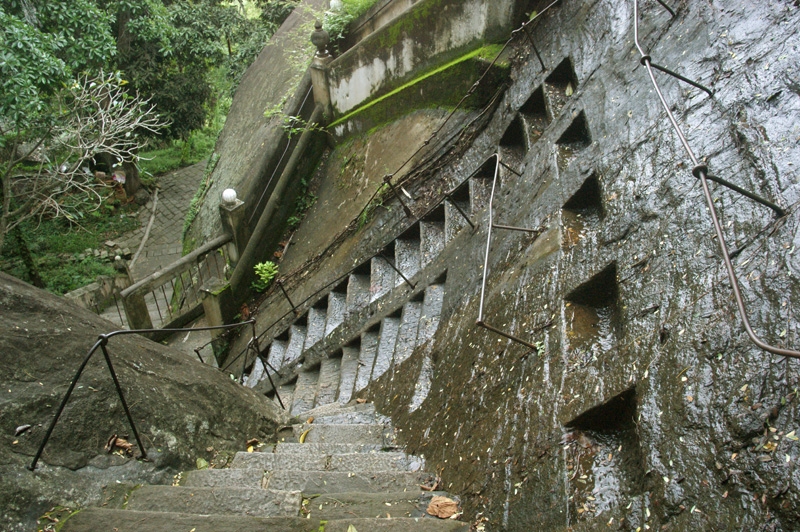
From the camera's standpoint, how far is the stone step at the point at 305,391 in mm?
5840

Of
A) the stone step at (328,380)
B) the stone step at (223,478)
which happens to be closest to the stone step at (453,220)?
the stone step at (328,380)

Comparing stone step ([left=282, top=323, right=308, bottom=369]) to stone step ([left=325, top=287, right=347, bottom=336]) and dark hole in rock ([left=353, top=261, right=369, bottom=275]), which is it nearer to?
stone step ([left=325, top=287, right=347, bottom=336])

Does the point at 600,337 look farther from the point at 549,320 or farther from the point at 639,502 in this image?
the point at 639,502

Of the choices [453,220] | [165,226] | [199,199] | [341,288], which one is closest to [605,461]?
[453,220]

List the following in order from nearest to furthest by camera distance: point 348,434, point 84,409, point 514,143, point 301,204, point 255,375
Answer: point 84,409
point 348,434
point 514,143
point 255,375
point 301,204

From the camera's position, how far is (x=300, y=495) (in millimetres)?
2832

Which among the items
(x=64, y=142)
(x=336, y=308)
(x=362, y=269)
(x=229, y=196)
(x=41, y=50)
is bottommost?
(x=336, y=308)

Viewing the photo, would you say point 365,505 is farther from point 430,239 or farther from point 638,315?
point 430,239

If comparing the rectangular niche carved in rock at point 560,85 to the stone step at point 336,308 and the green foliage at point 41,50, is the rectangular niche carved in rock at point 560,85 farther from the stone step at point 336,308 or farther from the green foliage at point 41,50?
the green foliage at point 41,50

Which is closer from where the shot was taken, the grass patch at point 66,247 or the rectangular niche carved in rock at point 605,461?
the rectangular niche carved in rock at point 605,461

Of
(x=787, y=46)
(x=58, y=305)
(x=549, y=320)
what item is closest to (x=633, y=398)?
(x=549, y=320)

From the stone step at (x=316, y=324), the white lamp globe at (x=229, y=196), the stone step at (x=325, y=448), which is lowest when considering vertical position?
the stone step at (x=325, y=448)

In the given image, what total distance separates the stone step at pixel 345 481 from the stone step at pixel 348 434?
2.26 feet

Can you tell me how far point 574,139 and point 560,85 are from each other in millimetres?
1043
